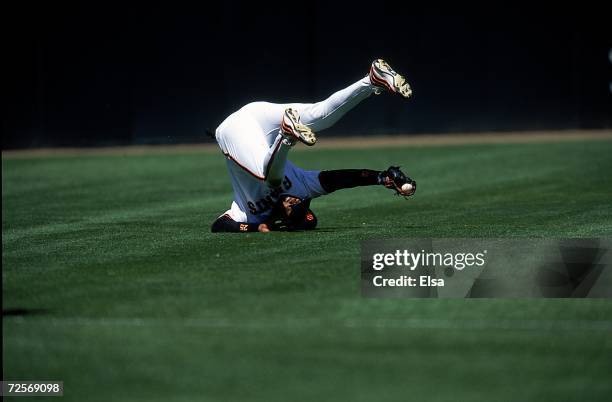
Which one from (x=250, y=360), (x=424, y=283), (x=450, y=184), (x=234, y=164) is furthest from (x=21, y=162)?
(x=250, y=360)

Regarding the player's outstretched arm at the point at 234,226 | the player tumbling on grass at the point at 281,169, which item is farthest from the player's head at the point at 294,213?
the player's outstretched arm at the point at 234,226

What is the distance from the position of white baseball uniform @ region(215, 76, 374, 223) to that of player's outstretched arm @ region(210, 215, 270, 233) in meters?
0.04

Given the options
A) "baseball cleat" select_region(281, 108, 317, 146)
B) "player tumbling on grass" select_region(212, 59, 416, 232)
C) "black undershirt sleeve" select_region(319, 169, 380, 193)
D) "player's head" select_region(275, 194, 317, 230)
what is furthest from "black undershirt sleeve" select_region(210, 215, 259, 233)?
"baseball cleat" select_region(281, 108, 317, 146)

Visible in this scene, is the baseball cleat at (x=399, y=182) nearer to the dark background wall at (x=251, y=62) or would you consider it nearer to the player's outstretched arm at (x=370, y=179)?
the player's outstretched arm at (x=370, y=179)

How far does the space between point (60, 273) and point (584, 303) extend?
343 cm

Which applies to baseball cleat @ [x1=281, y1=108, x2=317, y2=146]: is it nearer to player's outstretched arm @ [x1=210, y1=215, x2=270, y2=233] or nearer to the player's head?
the player's head

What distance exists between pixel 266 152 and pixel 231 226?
2.52 feet

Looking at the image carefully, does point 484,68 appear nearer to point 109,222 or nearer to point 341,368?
point 109,222

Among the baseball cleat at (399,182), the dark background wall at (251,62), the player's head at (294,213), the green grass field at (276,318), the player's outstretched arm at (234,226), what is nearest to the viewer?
the green grass field at (276,318)

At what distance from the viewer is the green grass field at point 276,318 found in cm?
502

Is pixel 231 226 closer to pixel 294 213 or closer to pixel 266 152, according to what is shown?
pixel 294 213

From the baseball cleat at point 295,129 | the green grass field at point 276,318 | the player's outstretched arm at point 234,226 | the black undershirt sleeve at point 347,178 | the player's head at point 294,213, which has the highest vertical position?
the baseball cleat at point 295,129

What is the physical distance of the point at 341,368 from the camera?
206 inches

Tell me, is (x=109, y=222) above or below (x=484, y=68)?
below
